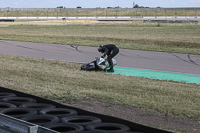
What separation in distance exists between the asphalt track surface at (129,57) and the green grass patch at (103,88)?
10.8 feet

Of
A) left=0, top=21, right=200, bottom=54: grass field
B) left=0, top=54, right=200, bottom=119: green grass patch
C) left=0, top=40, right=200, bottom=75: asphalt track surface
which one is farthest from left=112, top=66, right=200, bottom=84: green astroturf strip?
left=0, top=21, right=200, bottom=54: grass field

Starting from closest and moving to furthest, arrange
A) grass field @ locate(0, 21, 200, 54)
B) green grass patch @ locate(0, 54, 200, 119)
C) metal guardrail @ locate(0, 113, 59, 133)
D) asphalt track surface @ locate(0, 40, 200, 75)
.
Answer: metal guardrail @ locate(0, 113, 59, 133)
green grass patch @ locate(0, 54, 200, 119)
asphalt track surface @ locate(0, 40, 200, 75)
grass field @ locate(0, 21, 200, 54)

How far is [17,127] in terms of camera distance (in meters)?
4.11

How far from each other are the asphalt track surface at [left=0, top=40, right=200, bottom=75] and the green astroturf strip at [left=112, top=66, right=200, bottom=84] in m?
0.64

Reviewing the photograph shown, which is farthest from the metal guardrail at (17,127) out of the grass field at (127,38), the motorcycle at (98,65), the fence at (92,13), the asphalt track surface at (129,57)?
the fence at (92,13)

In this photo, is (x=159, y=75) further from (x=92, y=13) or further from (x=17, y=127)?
(x=92, y=13)

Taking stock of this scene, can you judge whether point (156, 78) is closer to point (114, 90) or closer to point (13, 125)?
point (114, 90)

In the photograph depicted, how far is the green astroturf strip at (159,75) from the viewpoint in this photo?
44.6 feet

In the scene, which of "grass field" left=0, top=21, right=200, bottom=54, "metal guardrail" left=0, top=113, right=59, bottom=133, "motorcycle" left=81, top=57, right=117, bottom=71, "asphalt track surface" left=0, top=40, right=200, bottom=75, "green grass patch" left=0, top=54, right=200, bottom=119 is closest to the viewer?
"metal guardrail" left=0, top=113, right=59, bottom=133

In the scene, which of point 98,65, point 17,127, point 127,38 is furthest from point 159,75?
point 127,38

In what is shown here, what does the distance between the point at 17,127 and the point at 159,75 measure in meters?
10.7

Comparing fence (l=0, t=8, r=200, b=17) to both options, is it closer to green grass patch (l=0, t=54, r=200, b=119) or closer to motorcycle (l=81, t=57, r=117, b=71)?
motorcycle (l=81, t=57, r=117, b=71)

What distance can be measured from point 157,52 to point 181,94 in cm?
1144

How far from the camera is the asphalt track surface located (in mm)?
16273
